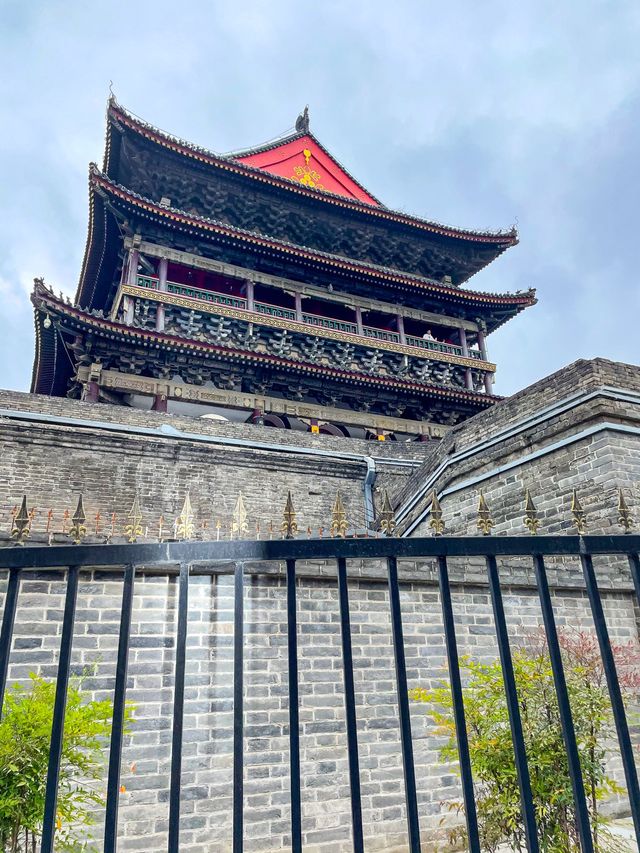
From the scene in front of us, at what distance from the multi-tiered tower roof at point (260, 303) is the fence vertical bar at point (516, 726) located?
11.5 metres

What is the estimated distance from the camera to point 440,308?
19.2 meters

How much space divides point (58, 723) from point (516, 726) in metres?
1.24

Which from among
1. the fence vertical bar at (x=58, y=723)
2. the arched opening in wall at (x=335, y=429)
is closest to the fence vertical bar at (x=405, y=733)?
the fence vertical bar at (x=58, y=723)

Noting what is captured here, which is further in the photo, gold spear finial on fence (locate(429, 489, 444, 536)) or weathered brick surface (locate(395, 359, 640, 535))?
weathered brick surface (locate(395, 359, 640, 535))

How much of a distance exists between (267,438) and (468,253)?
13122 millimetres

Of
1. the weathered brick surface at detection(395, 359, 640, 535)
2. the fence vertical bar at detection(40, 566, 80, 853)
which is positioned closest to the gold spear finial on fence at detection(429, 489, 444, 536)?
the fence vertical bar at detection(40, 566, 80, 853)

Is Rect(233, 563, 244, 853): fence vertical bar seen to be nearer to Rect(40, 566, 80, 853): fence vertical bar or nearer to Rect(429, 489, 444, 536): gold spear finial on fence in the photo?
Rect(40, 566, 80, 853): fence vertical bar

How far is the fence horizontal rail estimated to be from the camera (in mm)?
1547

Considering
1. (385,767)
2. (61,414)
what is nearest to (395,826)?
(385,767)

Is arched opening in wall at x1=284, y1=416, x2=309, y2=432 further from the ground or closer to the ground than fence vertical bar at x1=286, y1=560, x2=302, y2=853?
further from the ground

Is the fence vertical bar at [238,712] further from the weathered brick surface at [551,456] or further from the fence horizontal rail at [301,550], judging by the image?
the weathered brick surface at [551,456]

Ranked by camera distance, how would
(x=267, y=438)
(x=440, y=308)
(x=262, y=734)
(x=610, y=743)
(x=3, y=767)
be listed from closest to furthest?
(x=3, y=767), (x=262, y=734), (x=610, y=743), (x=267, y=438), (x=440, y=308)

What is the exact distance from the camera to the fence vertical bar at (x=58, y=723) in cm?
139

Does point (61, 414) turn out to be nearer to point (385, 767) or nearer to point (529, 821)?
point (385, 767)
